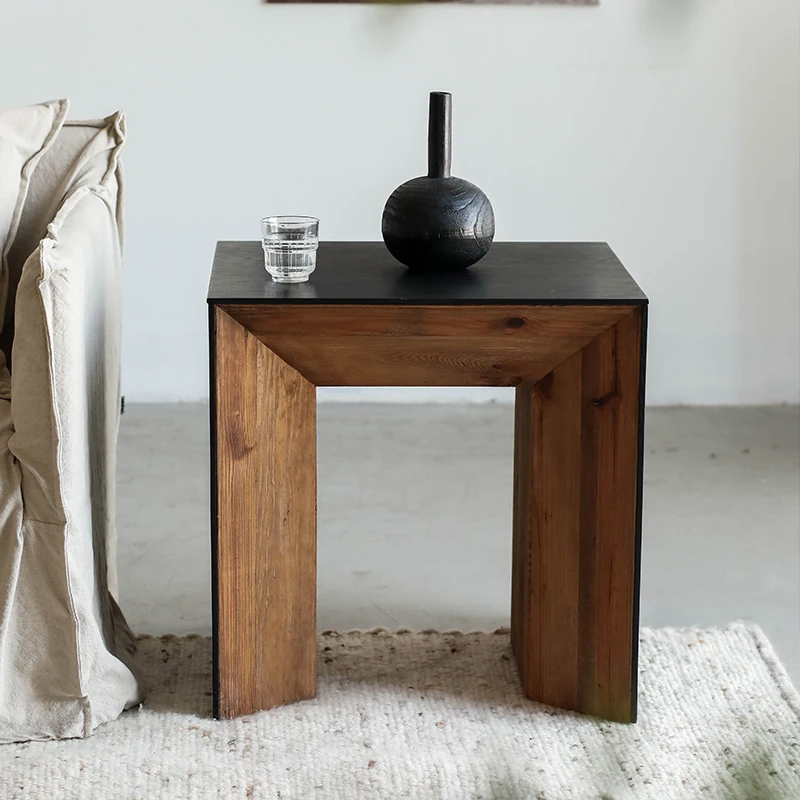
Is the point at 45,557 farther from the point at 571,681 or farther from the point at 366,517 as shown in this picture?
the point at 366,517

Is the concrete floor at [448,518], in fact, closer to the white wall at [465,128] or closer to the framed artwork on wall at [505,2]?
the white wall at [465,128]

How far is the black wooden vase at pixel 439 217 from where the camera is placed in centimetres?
154

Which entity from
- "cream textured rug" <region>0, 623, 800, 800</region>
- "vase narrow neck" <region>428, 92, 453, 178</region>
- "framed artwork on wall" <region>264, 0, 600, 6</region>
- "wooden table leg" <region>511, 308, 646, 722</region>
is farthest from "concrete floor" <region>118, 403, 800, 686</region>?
"framed artwork on wall" <region>264, 0, 600, 6</region>

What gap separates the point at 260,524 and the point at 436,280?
1.36 ft

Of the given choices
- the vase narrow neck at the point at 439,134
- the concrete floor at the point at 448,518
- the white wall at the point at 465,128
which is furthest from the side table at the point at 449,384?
the white wall at the point at 465,128

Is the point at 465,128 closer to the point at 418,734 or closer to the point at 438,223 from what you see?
the point at 438,223

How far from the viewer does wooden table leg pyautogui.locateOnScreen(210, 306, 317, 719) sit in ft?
4.88

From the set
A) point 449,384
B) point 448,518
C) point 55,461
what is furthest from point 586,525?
point 448,518

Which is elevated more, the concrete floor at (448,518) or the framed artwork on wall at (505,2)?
the framed artwork on wall at (505,2)

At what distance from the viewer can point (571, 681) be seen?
64.5 inches

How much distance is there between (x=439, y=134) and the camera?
5.19 ft

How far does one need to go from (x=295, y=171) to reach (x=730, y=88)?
1.17 m

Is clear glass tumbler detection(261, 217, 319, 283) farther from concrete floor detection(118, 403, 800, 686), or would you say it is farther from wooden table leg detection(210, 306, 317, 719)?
concrete floor detection(118, 403, 800, 686)

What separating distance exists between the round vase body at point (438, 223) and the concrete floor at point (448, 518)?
685 millimetres
